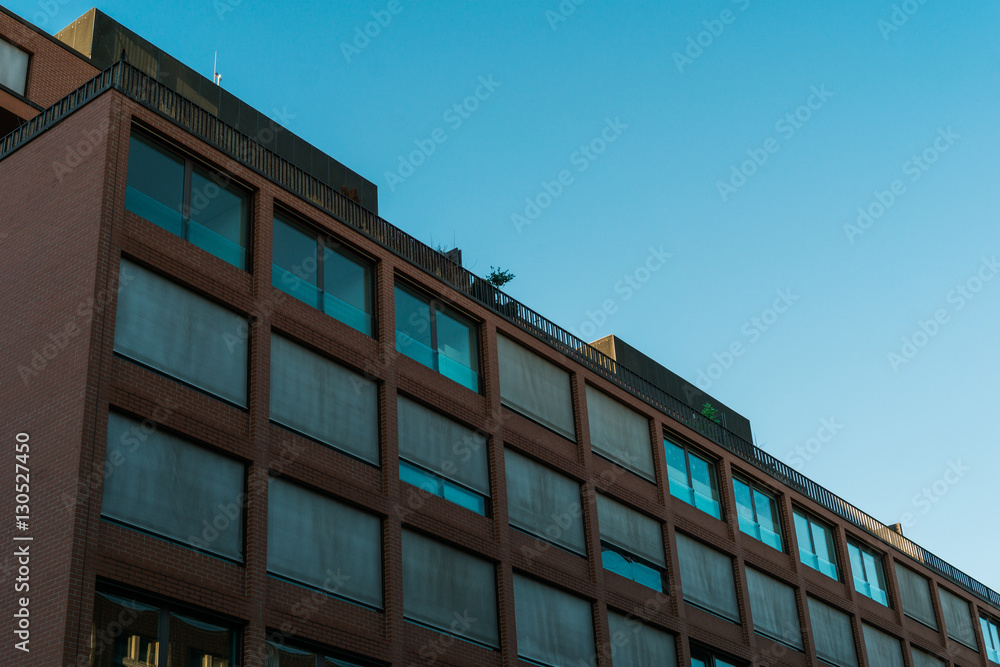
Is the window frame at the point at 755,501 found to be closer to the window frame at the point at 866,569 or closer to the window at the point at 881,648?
the window frame at the point at 866,569

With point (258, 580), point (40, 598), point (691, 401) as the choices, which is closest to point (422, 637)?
point (258, 580)

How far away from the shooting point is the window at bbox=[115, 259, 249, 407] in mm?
22500

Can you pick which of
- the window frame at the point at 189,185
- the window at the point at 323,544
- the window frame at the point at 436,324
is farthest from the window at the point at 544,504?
the window frame at the point at 189,185

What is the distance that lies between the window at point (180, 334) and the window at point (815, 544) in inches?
937

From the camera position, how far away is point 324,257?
28000 millimetres

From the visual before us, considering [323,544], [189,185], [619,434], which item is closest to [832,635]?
[619,434]

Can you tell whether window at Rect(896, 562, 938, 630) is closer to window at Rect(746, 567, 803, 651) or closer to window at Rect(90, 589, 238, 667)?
window at Rect(746, 567, 803, 651)

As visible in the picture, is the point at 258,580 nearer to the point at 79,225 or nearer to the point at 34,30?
the point at 79,225

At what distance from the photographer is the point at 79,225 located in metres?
22.7

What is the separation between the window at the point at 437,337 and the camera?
2950 cm

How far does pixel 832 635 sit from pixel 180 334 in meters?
26.6

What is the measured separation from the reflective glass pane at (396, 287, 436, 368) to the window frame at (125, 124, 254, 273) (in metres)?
4.68

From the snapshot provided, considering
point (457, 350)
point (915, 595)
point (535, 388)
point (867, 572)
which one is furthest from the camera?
point (915, 595)

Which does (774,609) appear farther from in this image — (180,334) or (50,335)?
(50,335)
